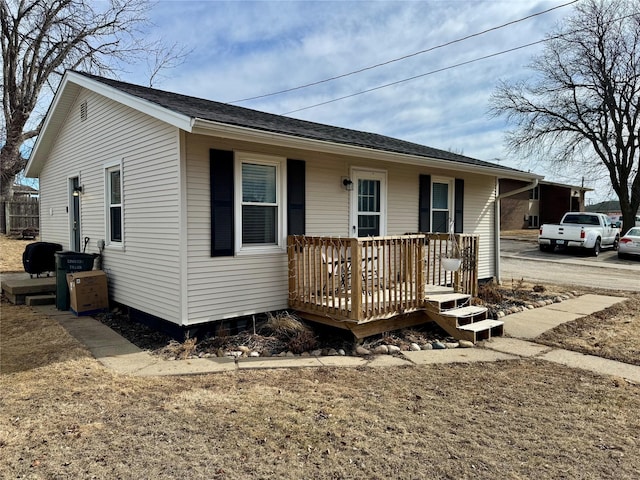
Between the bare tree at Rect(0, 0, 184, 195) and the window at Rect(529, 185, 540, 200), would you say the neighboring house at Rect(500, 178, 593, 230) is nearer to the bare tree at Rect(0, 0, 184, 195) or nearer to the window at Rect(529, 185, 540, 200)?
the window at Rect(529, 185, 540, 200)

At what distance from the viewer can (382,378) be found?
4.11 meters

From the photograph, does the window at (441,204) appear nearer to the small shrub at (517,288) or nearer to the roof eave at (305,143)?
the roof eave at (305,143)

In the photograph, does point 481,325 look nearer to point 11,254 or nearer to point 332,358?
point 332,358

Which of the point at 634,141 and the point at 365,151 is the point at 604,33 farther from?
the point at 365,151

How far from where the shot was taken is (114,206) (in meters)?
6.75

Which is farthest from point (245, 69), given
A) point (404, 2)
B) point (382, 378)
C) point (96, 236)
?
point (382, 378)

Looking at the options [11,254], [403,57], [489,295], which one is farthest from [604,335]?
[11,254]

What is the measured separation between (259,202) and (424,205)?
3811 millimetres

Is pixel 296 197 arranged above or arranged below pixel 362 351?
above

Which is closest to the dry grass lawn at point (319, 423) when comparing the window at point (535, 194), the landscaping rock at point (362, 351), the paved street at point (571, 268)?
the landscaping rock at point (362, 351)

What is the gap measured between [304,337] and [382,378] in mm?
1310

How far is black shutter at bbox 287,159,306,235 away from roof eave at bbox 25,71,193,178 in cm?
178

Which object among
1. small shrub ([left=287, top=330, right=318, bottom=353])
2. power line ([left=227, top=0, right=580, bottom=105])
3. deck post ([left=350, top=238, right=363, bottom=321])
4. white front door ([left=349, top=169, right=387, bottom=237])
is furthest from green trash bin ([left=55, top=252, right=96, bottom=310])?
power line ([left=227, top=0, right=580, bottom=105])

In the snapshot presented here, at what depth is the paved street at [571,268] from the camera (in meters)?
10.9
